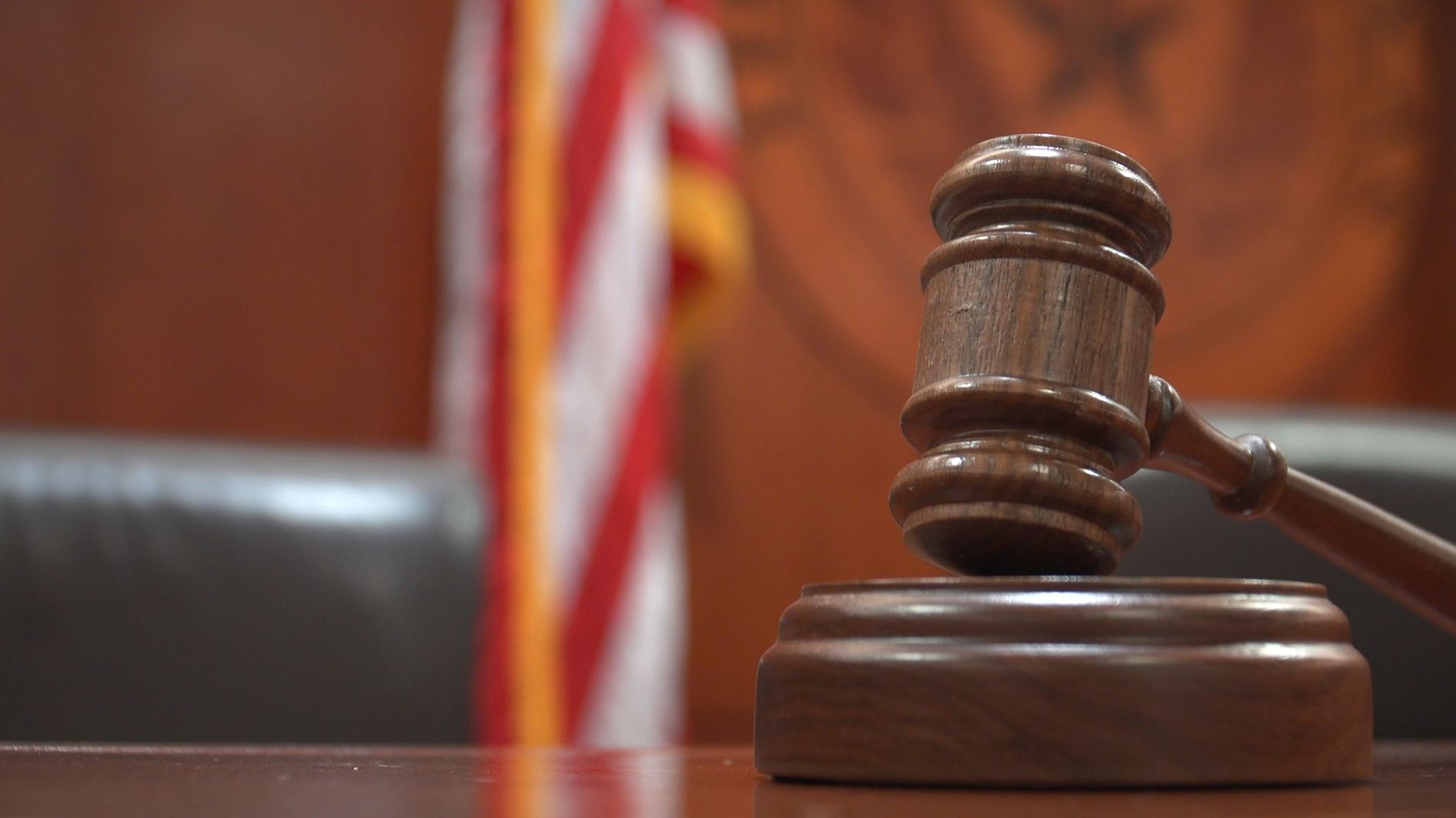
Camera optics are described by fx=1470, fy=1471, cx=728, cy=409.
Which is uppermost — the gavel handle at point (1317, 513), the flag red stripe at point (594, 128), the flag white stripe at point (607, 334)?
the flag red stripe at point (594, 128)

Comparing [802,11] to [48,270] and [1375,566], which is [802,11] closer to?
[48,270]

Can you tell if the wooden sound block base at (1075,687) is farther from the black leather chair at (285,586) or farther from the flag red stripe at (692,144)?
the flag red stripe at (692,144)

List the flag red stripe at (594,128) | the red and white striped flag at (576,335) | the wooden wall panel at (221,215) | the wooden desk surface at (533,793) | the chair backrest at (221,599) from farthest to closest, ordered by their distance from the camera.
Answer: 1. the wooden wall panel at (221,215)
2. the flag red stripe at (594,128)
3. the red and white striped flag at (576,335)
4. the chair backrest at (221,599)
5. the wooden desk surface at (533,793)

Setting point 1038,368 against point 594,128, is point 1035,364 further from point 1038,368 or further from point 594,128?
point 594,128

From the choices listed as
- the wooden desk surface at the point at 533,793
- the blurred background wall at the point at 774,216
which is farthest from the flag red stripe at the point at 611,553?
the wooden desk surface at the point at 533,793

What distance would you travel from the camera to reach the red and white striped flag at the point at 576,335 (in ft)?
6.20

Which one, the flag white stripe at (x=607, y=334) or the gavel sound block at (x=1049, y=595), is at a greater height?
the flag white stripe at (x=607, y=334)

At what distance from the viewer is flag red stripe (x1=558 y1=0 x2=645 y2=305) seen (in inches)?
78.8

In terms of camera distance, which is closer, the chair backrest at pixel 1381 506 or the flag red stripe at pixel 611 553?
the chair backrest at pixel 1381 506

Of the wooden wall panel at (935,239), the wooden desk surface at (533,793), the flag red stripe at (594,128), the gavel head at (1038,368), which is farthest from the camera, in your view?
the wooden wall panel at (935,239)

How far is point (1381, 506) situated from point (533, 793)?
1212 mm

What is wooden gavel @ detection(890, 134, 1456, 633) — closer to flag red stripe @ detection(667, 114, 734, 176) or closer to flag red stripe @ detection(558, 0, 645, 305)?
flag red stripe @ detection(558, 0, 645, 305)

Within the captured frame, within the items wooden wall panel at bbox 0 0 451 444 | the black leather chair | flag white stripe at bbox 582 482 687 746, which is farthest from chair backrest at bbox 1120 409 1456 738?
wooden wall panel at bbox 0 0 451 444

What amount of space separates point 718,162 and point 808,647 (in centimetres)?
178
